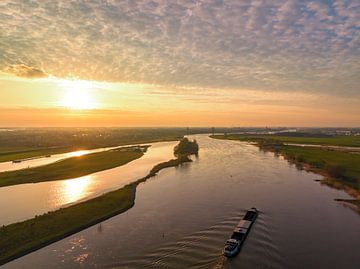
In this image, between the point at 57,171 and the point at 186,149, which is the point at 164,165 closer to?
the point at 57,171

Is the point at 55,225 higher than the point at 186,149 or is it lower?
lower

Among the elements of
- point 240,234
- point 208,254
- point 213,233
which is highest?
point 240,234

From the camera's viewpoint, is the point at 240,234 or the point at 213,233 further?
the point at 213,233

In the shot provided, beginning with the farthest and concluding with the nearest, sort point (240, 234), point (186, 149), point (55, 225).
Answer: point (186, 149)
point (55, 225)
point (240, 234)

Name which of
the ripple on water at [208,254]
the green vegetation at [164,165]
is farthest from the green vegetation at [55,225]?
the green vegetation at [164,165]

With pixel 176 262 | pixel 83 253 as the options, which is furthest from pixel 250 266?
pixel 83 253

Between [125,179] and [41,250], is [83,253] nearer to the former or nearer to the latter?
[41,250]

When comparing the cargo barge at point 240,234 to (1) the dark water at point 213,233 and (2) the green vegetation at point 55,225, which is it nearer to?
(1) the dark water at point 213,233

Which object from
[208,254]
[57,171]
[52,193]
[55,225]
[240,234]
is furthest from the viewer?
[57,171]

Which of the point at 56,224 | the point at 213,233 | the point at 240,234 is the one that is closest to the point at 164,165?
the point at 56,224
